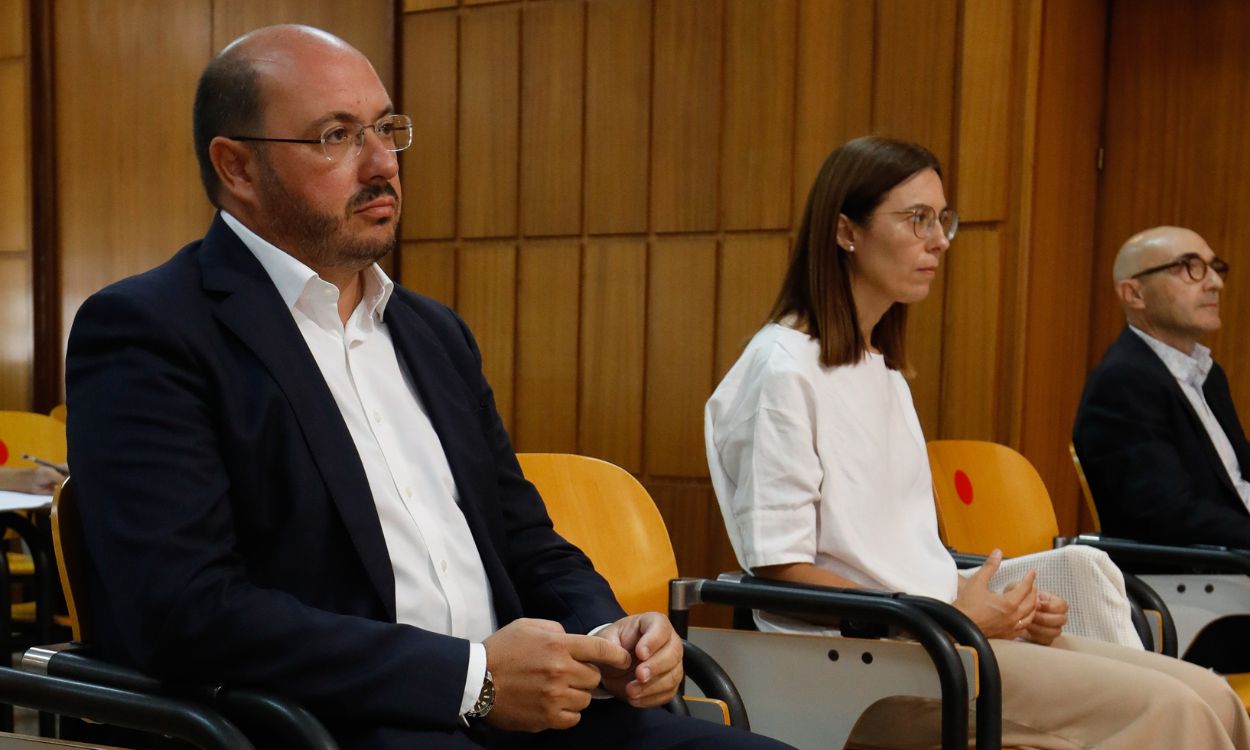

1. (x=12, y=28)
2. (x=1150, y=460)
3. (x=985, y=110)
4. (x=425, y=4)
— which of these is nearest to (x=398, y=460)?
(x=1150, y=460)

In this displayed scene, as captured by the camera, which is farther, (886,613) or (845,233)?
(845,233)

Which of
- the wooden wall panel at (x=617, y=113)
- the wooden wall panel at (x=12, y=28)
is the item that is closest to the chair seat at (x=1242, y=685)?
the wooden wall panel at (x=617, y=113)

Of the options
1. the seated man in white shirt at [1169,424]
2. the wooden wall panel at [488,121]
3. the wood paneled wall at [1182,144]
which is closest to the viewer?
the seated man in white shirt at [1169,424]

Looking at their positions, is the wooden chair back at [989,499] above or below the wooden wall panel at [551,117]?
below

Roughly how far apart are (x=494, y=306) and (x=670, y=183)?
Answer: 1.06 meters

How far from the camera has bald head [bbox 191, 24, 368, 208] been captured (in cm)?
175

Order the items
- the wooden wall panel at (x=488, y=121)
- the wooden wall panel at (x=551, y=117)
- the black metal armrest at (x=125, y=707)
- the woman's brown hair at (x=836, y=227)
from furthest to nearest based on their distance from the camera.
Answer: the wooden wall panel at (x=488, y=121) → the wooden wall panel at (x=551, y=117) → the woman's brown hair at (x=836, y=227) → the black metal armrest at (x=125, y=707)

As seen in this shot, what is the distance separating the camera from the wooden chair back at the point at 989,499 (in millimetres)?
3281

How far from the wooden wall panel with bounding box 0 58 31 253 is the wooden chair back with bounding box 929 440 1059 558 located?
5.50 meters

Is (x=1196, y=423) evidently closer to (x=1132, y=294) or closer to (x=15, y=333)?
(x=1132, y=294)

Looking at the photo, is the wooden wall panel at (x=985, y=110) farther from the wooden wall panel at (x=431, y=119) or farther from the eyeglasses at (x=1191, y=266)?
the wooden wall panel at (x=431, y=119)

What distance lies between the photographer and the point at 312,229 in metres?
1.75

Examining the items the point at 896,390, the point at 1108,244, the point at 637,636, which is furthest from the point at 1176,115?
the point at 637,636

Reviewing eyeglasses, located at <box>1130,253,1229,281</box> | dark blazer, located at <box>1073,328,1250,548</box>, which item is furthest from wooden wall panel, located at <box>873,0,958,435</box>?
dark blazer, located at <box>1073,328,1250,548</box>
